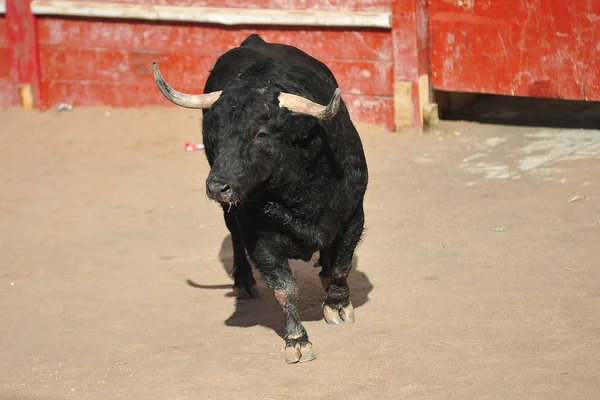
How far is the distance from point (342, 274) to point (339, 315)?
0.27 meters

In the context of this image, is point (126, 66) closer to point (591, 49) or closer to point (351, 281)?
point (591, 49)

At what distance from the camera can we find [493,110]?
10781 mm

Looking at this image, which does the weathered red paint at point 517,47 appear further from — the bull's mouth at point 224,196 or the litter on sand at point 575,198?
the bull's mouth at point 224,196

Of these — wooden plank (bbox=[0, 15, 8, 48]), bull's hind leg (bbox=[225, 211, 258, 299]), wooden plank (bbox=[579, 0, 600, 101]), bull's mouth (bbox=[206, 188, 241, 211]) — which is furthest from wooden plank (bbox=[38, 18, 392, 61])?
bull's mouth (bbox=[206, 188, 241, 211])

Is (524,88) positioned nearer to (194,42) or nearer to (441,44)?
(441,44)

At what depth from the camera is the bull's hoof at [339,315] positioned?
6.10 m

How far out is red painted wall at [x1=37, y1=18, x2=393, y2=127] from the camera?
10.4 metres

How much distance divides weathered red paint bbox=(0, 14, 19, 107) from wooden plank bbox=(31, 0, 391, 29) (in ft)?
1.89

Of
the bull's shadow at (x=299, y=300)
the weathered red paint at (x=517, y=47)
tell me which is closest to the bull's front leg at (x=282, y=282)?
the bull's shadow at (x=299, y=300)

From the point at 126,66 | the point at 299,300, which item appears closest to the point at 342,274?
the point at 299,300

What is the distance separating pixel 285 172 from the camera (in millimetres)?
5441

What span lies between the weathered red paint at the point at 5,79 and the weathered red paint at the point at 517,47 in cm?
512

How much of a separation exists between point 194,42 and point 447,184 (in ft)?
12.7

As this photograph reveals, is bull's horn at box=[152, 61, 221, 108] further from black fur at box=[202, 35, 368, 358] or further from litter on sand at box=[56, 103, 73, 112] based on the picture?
litter on sand at box=[56, 103, 73, 112]
